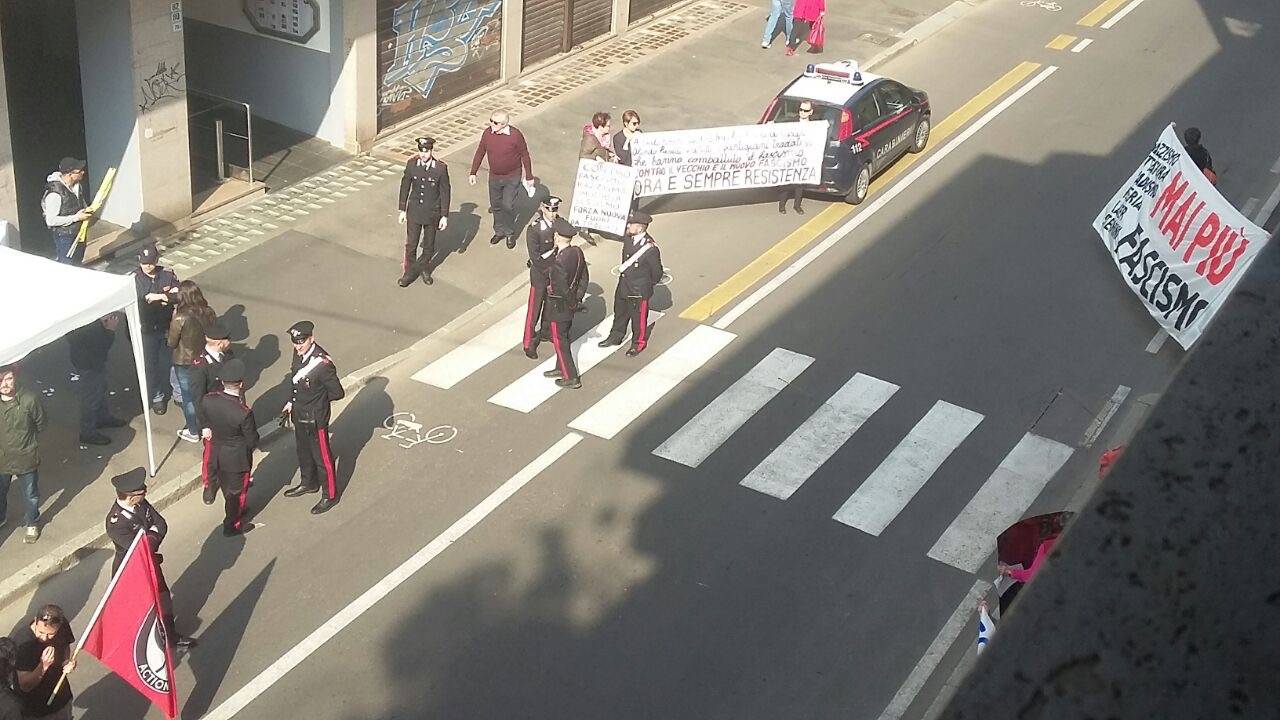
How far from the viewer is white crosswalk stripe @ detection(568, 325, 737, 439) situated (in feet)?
46.5

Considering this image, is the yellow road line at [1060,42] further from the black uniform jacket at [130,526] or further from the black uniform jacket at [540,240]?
the black uniform jacket at [130,526]

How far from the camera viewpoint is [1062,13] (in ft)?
95.9

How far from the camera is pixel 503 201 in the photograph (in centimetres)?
1772

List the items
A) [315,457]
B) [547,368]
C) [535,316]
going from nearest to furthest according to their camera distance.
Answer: [315,457] < [535,316] < [547,368]

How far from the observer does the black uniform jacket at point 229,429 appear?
1146 cm

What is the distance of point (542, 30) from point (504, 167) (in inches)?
298

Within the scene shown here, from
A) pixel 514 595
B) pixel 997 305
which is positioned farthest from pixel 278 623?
pixel 997 305

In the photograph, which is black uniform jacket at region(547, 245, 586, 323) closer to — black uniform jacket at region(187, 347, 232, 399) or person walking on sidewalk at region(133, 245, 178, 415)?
black uniform jacket at region(187, 347, 232, 399)

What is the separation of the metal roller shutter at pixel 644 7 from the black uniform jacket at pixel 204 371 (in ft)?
51.2

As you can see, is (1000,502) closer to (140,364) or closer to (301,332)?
(301,332)

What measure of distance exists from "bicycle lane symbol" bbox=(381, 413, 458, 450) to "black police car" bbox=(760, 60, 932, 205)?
→ 24.7 ft

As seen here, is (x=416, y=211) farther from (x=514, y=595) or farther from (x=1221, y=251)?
(x=1221, y=251)

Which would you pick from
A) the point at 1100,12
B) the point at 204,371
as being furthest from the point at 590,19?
the point at 204,371

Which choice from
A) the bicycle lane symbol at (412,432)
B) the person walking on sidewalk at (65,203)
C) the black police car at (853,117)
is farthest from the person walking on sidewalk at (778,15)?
the person walking on sidewalk at (65,203)
